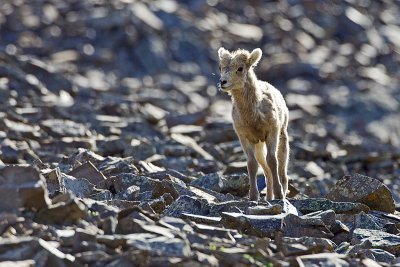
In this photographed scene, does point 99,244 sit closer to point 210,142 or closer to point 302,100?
A: point 210,142

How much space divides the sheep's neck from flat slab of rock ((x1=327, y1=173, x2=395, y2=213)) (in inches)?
78.8

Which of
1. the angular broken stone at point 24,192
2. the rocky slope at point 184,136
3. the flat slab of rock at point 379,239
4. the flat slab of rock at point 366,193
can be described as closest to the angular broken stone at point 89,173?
the rocky slope at point 184,136

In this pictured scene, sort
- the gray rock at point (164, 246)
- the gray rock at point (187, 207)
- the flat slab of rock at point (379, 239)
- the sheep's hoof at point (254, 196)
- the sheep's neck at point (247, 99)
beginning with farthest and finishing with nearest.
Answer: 1. the sheep's neck at point (247, 99)
2. the sheep's hoof at point (254, 196)
3. the gray rock at point (187, 207)
4. the flat slab of rock at point (379, 239)
5. the gray rock at point (164, 246)

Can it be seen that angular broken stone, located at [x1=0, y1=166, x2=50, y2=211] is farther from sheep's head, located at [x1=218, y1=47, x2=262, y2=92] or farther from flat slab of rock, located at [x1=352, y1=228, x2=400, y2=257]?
sheep's head, located at [x1=218, y1=47, x2=262, y2=92]

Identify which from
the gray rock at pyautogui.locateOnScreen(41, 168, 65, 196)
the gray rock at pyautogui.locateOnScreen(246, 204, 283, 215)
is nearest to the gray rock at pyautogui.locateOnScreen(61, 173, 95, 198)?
the gray rock at pyautogui.locateOnScreen(41, 168, 65, 196)

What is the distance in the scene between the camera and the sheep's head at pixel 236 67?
58.9 ft

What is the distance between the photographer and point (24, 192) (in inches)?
450

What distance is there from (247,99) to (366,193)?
2.68 m

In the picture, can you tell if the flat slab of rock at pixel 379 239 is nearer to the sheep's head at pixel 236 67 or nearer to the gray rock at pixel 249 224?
the gray rock at pixel 249 224

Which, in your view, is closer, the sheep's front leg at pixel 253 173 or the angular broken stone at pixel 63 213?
the angular broken stone at pixel 63 213

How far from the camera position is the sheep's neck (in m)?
17.6

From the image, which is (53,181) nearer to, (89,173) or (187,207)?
(187,207)

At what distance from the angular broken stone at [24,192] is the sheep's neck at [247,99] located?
21.6 feet

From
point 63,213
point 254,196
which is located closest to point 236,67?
point 254,196
